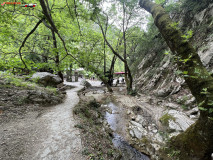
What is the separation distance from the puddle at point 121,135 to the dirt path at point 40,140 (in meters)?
1.71

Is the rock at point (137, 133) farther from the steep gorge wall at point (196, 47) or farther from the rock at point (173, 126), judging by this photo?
the steep gorge wall at point (196, 47)

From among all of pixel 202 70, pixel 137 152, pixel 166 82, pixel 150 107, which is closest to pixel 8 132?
pixel 137 152

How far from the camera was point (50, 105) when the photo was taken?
509 cm

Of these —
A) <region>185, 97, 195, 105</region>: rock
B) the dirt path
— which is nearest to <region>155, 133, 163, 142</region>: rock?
<region>185, 97, 195, 105</region>: rock

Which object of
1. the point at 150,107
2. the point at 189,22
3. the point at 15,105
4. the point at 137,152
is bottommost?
the point at 137,152

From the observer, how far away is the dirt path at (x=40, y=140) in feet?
7.01

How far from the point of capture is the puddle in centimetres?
314

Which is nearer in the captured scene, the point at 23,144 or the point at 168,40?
the point at 23,144

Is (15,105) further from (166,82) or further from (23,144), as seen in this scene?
(166,82)

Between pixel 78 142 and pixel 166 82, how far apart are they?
24.3ft

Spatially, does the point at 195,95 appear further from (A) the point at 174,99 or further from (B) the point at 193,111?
(A) the point at 174,99

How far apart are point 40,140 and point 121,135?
303cm

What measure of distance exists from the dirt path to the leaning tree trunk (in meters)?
2.83

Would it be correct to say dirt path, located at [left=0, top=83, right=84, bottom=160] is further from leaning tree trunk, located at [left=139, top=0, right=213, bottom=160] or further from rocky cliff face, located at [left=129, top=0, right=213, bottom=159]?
leaning tree trunk, located at [left=139, top=0, right=213, bottom=160]
